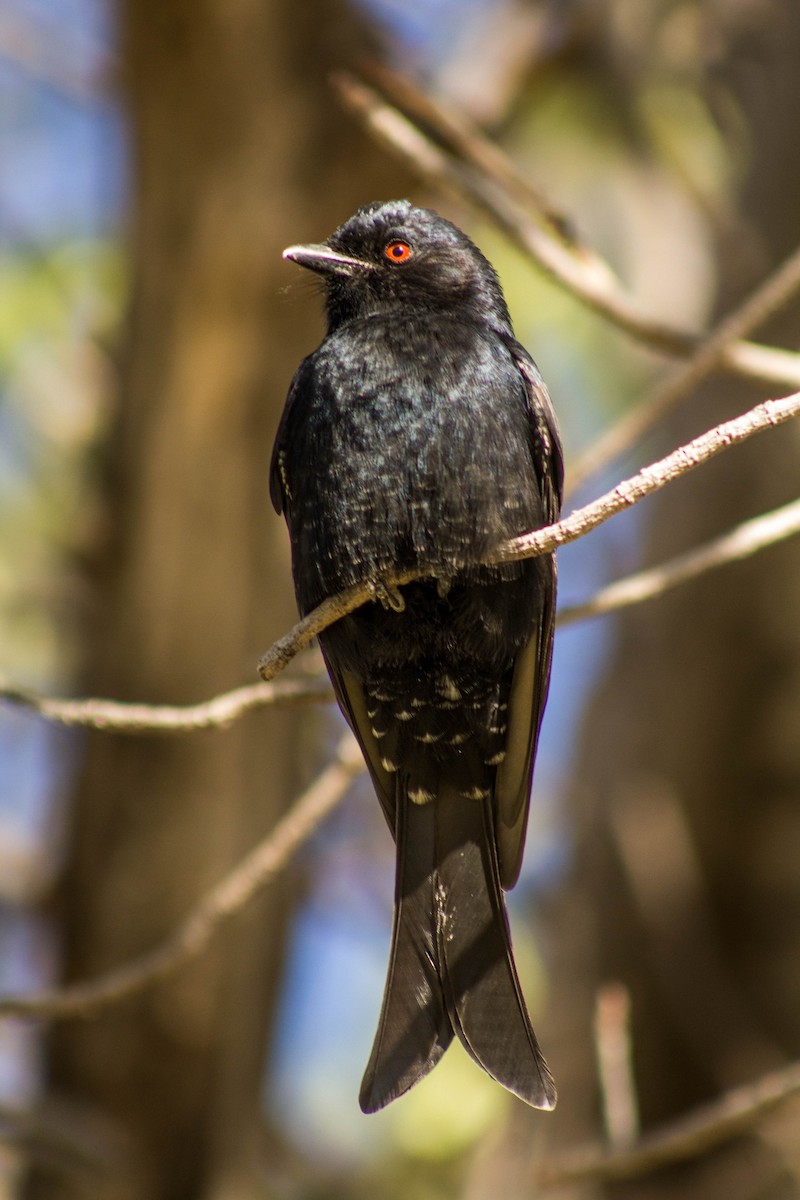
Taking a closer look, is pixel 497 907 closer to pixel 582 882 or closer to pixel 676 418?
pixel 582 882

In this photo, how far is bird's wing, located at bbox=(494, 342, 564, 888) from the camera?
11.6 ft

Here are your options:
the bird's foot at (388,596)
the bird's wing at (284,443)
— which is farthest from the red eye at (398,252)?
the bird's foot at (388,596)

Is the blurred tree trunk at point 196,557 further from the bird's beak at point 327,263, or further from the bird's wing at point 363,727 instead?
the bird's wing at point 363,727

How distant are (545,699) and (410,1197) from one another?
375 centimetres

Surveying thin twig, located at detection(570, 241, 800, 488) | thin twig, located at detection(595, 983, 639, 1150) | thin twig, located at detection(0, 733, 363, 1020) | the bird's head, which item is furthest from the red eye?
thin twig, located at detection(595, 983, 639, 1150)

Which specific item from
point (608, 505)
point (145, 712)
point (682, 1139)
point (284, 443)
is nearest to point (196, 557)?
point (284, 443)

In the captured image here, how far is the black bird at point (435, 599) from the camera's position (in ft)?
10.7

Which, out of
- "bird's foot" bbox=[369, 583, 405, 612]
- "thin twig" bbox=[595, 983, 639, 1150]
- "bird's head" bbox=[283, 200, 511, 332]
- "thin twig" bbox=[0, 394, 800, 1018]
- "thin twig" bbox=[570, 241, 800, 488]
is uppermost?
"bird's head" bbox=[283, 200, 511, 332]

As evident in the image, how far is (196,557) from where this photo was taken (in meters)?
5.50

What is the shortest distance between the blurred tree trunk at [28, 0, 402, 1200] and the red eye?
163 cm

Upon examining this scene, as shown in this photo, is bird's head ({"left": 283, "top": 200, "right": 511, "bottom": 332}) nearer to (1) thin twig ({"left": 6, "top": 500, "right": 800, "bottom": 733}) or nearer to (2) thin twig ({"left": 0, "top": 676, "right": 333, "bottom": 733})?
(1) thin twig ({"left": 6, "top": 500, "right": 800, "bottom": 733})

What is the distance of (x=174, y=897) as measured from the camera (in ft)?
17.4

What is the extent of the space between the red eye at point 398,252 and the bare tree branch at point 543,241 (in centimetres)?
45

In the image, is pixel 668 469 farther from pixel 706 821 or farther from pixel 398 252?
pixel 706 821
